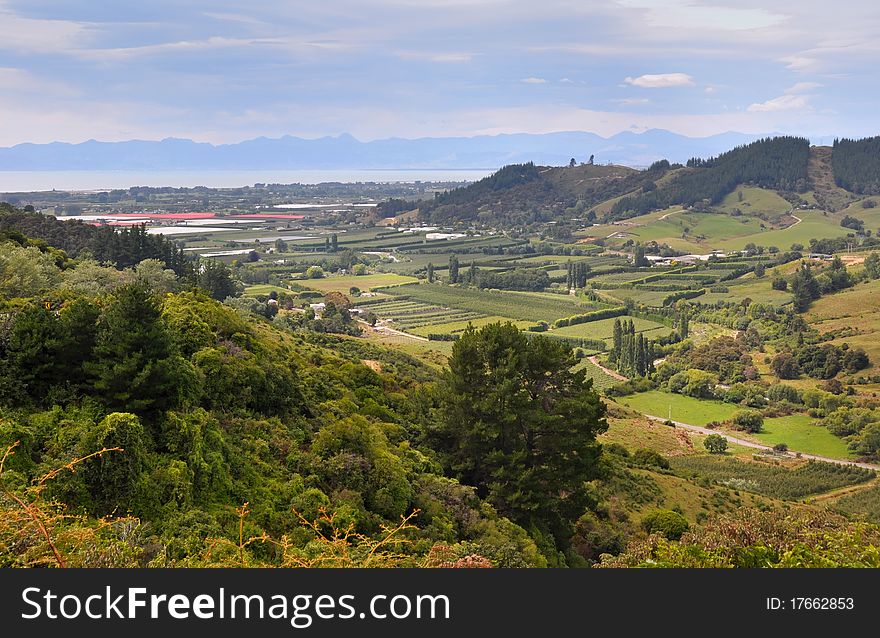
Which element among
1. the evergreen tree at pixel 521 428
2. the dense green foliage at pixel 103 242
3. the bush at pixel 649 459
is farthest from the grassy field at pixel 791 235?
the evergreen tree at pixel 521 428

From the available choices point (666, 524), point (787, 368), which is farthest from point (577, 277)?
point (666, 524)

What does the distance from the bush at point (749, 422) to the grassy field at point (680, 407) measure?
7.06 feet

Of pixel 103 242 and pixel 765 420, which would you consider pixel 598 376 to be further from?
pixel 103 242

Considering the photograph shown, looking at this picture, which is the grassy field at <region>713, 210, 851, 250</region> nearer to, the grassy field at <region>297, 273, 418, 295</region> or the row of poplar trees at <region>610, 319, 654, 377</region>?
the grassy field at <region>297, 273, 418, 295</region>

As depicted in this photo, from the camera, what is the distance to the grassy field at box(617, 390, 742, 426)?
220 ft

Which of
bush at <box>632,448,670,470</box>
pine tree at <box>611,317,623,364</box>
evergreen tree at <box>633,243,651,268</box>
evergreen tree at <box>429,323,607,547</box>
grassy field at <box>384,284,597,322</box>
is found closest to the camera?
evergreen tree at <box>429,323,607,547</box>

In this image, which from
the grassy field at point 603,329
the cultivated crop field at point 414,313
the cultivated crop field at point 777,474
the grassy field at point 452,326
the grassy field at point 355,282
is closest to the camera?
the cultivated crop field at point 777,474

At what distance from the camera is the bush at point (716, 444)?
5506 centimetres

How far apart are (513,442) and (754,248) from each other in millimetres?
156748

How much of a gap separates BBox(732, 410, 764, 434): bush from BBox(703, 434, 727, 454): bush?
8649 mm

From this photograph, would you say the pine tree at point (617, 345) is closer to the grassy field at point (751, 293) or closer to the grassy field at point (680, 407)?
the grassy field at point (680, 407)

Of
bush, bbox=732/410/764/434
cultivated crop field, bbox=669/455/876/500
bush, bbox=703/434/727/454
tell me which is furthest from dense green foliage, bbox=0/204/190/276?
bush, bbox=732/410/764/434

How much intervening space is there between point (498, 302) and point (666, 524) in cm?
8641

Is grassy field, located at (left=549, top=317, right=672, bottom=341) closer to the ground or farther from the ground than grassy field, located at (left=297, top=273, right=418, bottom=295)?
closer to the ground
